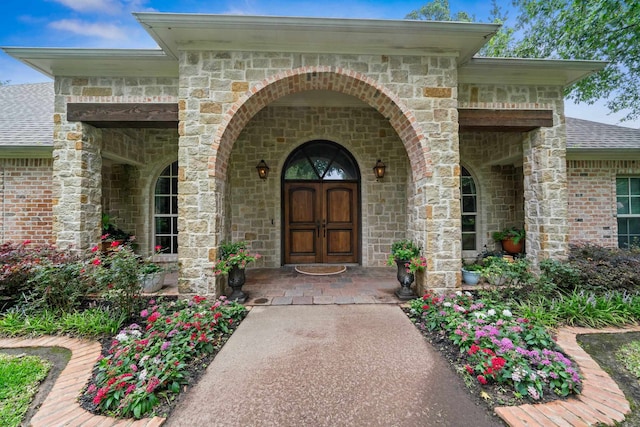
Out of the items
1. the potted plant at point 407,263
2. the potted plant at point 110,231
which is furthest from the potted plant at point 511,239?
the potted plant at point 110,231

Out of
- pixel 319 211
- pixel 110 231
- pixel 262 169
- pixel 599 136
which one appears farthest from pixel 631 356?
pixel 110 231

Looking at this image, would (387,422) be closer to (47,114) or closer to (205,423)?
(205,423)

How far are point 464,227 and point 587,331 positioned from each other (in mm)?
3429

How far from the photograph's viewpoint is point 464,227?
6.07 m

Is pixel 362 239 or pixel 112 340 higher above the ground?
pixel 362 239

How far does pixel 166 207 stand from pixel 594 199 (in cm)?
913

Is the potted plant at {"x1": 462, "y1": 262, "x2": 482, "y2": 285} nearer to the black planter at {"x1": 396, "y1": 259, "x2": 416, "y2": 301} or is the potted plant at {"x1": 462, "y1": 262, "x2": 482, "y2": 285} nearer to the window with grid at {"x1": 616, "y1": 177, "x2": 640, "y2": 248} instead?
the black planter at {"x1": 396, "y1": 259, "x2": 416, "y2": 301}

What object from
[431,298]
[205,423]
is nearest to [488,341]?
[431,298]

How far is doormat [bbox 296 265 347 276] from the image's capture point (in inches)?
202

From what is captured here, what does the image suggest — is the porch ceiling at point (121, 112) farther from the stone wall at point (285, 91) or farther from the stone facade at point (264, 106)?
the stone wall at point (285, 91)

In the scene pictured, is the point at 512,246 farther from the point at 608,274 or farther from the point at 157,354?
the point at 157,354

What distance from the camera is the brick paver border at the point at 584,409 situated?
166cm

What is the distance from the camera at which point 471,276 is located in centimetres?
387

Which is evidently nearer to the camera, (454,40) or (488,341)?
(488,341)
